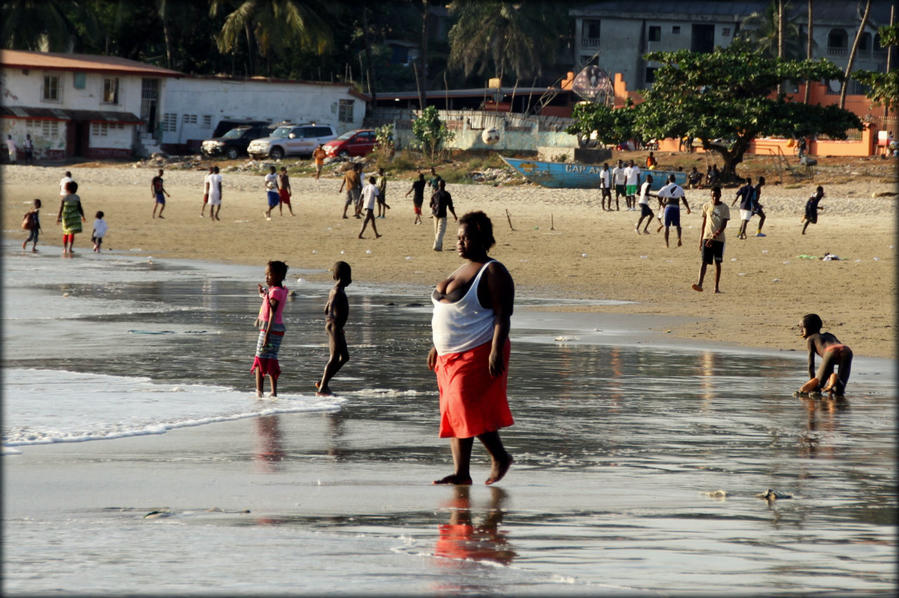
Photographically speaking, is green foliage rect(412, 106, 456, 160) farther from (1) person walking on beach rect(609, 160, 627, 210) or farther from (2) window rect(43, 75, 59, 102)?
(2) window rect(43, 75, 59, 102)

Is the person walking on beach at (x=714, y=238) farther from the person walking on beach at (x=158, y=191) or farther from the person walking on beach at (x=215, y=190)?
the person walking on beach at (x=158, y=191)

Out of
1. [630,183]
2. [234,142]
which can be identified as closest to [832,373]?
[630,183]

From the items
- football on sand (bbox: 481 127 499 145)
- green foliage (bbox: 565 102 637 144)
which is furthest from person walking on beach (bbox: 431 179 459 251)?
football on sand (bbox: 481 127 499 145)

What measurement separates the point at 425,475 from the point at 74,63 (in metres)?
57.9

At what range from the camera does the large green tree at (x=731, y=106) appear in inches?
1871

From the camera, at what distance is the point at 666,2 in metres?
83.1

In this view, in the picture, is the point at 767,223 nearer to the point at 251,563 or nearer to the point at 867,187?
the point at 867,187

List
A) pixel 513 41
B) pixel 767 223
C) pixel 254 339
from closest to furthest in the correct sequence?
pixel 254 339
pixel 767 223
pixel 513 41

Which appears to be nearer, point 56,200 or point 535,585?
point 535,585

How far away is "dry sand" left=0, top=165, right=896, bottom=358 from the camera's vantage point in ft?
61.1

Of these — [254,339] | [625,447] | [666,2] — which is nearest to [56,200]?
[254,339]

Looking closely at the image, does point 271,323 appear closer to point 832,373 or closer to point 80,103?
point 832,373

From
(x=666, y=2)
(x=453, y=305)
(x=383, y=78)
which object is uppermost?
(x=666, y=2)

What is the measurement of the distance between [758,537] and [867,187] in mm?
40123
